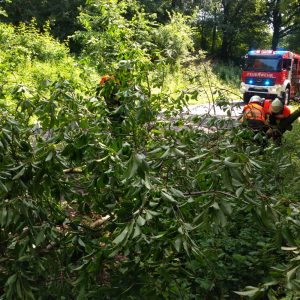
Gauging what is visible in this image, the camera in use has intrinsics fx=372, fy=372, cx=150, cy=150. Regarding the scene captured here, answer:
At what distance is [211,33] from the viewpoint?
33.4m

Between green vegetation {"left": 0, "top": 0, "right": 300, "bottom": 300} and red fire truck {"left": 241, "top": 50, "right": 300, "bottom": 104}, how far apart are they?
501 inches

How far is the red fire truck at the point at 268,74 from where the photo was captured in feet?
52.7

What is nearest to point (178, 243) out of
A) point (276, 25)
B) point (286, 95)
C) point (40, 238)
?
point (40, 238)

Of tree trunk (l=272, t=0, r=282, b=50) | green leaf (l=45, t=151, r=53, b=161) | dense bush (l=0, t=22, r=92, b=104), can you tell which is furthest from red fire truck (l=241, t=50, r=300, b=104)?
tree trunk (l=272, t=0, r=282, b=50)

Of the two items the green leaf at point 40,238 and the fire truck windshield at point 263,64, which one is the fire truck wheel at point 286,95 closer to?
the fire truck windshield at point 263,64

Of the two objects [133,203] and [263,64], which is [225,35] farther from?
[133,203]

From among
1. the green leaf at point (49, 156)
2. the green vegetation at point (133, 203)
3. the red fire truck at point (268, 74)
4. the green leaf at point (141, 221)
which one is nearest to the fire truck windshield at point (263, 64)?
the red fire truck at point (268, 74)

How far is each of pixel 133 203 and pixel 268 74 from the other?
1536 cm

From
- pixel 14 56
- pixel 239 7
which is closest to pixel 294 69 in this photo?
pixel 14 56

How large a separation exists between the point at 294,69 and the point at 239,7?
51.0ft

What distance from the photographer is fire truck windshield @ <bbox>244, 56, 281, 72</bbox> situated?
637 inches

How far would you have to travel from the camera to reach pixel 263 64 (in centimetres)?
1652

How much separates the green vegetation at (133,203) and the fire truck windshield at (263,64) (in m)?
13.0

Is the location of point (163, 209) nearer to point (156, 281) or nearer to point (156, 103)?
point (156, 281)
